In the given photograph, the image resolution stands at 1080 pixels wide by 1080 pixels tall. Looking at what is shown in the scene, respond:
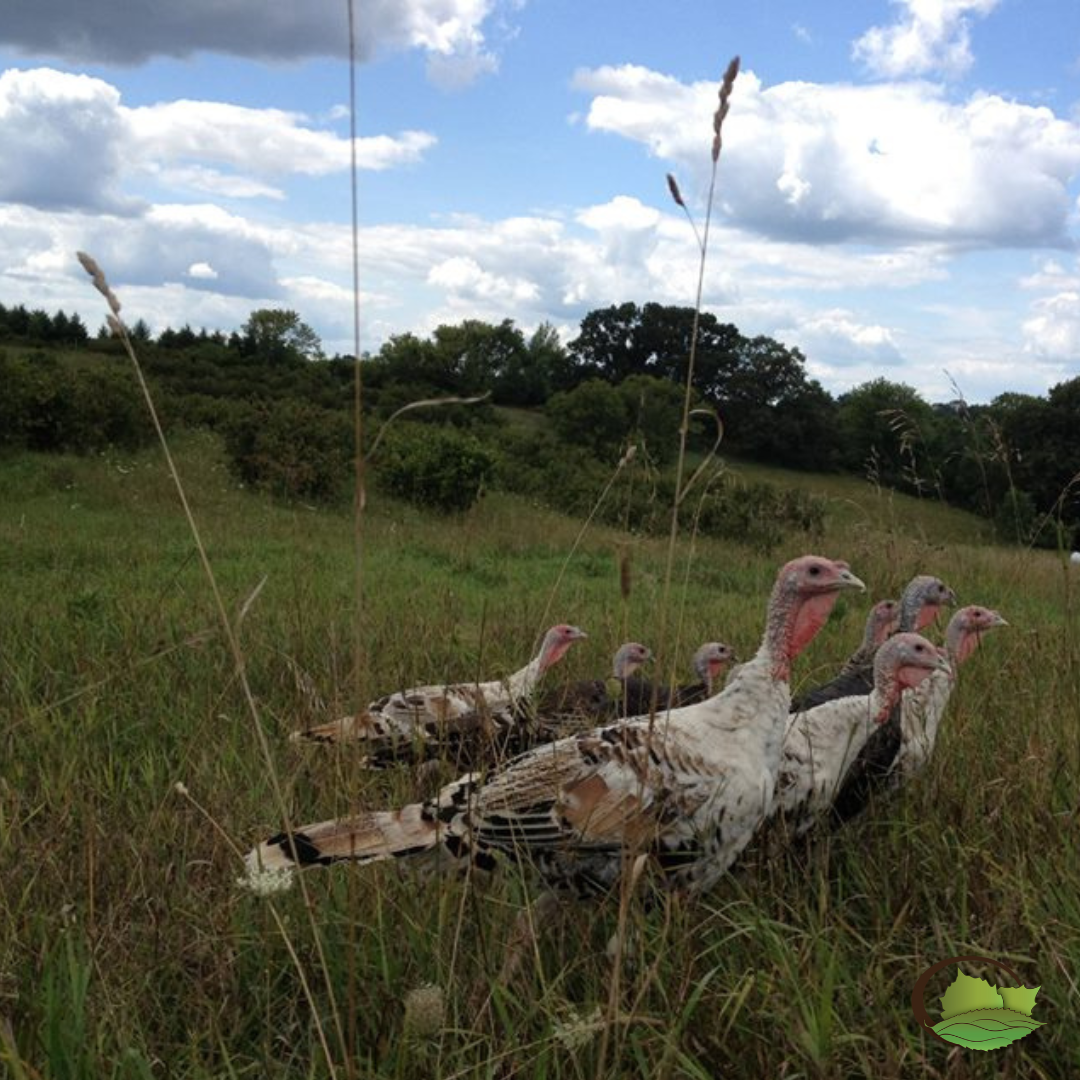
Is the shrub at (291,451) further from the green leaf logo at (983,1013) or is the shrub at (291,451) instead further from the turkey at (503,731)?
the green leaf logo at (983,1013)

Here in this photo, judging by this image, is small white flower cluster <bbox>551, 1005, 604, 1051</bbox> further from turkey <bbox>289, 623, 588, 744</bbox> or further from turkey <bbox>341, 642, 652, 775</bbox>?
turkey <bbox>289, 623, 588, 744</bbox>

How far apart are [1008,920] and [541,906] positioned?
3.94ft

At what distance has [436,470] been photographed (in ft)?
56.1

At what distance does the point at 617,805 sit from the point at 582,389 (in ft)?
79.4

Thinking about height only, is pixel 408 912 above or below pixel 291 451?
below

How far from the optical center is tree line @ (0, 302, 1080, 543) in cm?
2119

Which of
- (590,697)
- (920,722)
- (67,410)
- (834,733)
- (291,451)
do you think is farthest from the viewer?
(67,410)

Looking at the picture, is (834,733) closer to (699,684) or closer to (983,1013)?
(699,684)

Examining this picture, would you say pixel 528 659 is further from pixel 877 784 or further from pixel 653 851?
pixel 653 851

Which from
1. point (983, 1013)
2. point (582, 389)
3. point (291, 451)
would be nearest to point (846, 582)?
point (983, 1013)

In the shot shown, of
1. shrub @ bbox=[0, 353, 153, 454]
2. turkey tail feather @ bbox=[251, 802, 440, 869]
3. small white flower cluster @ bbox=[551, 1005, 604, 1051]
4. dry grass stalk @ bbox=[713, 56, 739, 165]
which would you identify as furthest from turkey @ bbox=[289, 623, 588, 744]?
shrub @ bbox=[0, 353, 153, 454]

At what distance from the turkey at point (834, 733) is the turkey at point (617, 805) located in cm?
27

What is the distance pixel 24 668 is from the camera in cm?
532

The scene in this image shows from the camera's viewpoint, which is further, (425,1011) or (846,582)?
(846,582)
